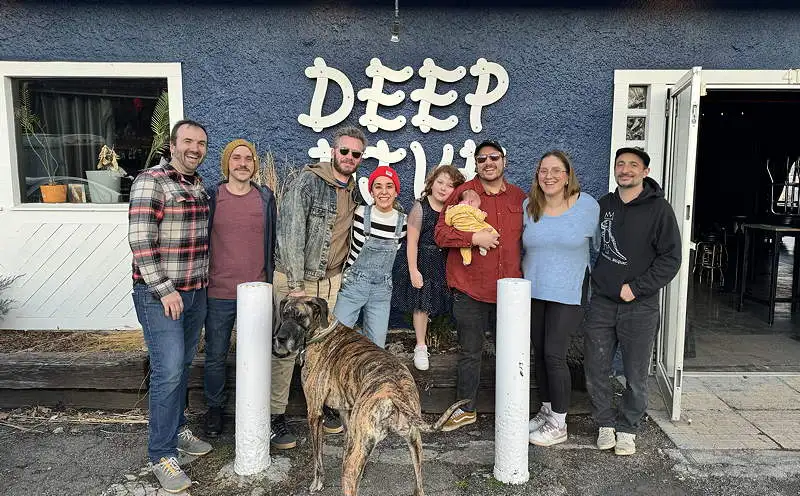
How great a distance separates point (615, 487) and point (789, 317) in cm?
559

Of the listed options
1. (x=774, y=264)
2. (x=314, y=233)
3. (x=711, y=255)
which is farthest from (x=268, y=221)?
(x=711, y=255)

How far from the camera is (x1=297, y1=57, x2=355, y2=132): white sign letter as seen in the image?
499cm

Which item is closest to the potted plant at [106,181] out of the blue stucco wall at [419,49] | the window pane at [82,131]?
the window pane at [82,131]

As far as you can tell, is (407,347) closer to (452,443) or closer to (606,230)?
(452,443)

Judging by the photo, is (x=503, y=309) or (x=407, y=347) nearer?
(x=503, y=309)

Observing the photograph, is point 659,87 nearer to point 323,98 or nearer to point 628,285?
point 628,285

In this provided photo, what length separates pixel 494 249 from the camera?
3607 mm

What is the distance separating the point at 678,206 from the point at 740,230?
6.16m

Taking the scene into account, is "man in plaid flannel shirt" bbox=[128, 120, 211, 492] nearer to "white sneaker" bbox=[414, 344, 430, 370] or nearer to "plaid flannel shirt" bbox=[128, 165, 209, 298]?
"plaid flannel shirt" bbox=[128, 165, 209, 298]

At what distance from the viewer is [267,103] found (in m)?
5.07

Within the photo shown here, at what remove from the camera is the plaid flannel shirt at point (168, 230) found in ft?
9.81

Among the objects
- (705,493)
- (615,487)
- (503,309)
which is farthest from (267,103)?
(705,493)

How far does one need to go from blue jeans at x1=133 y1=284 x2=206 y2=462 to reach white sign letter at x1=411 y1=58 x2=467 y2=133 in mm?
2670

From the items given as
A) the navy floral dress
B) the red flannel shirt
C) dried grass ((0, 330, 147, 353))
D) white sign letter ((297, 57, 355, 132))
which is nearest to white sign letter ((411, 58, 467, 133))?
white sign letter ((297, 57, 355, 132))
